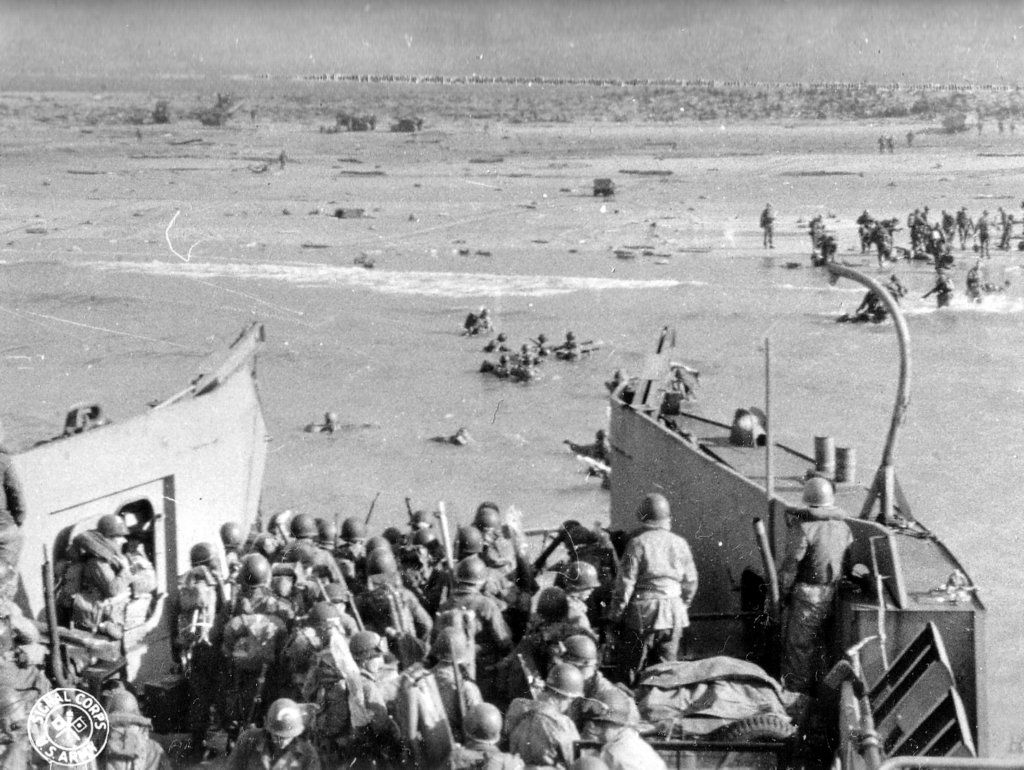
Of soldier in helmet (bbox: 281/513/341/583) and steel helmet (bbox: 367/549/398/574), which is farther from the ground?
steel helmet (bbox: 367/549/398/574)

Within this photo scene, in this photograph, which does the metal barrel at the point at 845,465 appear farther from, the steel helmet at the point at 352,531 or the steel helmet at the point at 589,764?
the steel helmet at the point at 589,764

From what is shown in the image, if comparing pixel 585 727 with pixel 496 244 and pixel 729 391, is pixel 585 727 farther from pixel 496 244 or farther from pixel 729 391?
pixel 496 244

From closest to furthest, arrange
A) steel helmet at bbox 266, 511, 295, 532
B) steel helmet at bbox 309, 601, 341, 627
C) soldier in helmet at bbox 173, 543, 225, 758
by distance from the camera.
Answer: steel helmet at bbox 309, 601, 341, 627 < soldier in helmet at bbox 173, 543, 225, 758 < steel helmet at bbox 266, 511, 295, 532

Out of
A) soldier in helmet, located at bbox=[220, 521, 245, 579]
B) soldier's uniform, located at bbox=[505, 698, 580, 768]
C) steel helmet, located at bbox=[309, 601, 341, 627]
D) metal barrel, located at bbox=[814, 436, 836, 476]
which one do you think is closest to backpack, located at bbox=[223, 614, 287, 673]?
steel helmet, located at bbox=[309, 601, 341, 627]

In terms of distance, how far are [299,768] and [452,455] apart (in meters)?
9.96

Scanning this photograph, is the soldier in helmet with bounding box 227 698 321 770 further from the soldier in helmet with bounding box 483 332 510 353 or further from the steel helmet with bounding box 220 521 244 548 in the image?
the soldier in helmet with bounding box 483 332 510 353

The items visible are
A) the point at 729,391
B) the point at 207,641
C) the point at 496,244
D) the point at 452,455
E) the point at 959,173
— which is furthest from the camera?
the point at 959,173

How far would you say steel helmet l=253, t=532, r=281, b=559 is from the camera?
343 inches

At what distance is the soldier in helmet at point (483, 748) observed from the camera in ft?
18.6

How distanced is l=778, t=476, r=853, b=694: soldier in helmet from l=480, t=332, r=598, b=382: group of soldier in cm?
1189

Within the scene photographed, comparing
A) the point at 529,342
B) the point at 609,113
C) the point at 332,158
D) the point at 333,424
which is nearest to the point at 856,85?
the point at 609,113

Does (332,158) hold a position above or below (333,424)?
above

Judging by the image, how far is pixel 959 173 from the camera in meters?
39.4

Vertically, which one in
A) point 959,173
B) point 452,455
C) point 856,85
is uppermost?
point 856,85
